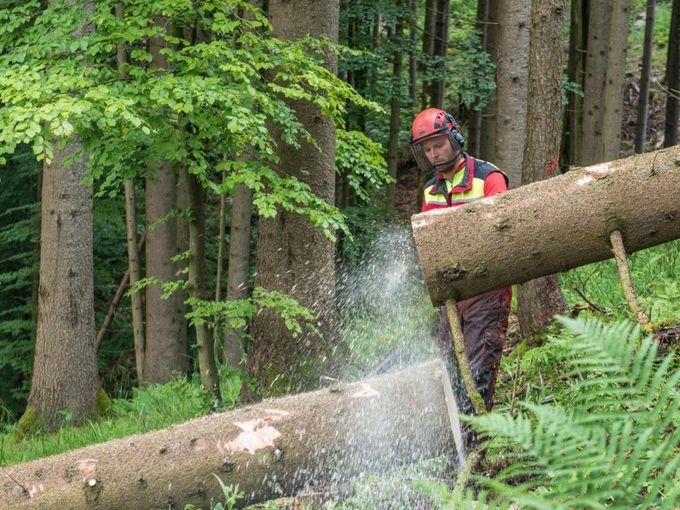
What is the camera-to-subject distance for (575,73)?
1941cm

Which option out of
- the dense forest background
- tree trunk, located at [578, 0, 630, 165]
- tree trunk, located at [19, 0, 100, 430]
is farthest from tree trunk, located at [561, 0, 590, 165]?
tree trunk, located at [19, 0, 100, 430]

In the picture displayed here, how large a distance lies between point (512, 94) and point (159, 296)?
5.92m

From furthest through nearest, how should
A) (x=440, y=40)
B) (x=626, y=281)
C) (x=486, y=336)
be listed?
1. (x=440, y=40)
2. (x=486, y=336)
3. (x=626, y=281)

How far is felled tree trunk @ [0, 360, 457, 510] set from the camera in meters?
4.78

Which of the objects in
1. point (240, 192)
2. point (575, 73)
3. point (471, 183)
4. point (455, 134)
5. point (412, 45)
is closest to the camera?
point (471, 183)

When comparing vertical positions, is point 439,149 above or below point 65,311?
above

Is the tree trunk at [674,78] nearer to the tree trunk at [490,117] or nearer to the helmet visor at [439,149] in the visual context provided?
the tree trunk at [490,117]

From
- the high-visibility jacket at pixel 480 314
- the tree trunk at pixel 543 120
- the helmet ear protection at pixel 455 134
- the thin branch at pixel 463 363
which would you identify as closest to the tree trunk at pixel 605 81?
the tree trunk at pixel 543 120

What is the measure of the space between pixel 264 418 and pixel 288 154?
10.6 ft

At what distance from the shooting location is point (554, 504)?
79.7 inches

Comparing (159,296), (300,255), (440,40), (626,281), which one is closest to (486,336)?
(626,281)

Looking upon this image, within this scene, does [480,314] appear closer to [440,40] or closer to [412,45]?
[412,45]

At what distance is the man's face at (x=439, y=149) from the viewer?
589 cm

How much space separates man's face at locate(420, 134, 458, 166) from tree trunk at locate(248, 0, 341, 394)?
1.82 metres
